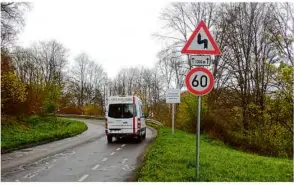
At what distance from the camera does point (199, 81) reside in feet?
28.3

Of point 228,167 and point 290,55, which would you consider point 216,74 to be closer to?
point 290,55

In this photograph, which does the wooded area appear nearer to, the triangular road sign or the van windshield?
the van windshield

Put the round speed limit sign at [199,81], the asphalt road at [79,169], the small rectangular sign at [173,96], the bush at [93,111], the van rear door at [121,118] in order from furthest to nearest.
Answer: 1. the bush at [93,111]
2. the small rectangular sign at [173,96]
3. the van rear door at [121,118]
4. the asphalt road at [79,169]
5. the round speed limit sign at [199,81]

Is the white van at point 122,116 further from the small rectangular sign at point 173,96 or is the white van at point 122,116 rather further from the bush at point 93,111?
the bush at point 93,111

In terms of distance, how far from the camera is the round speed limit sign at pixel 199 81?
28.2 ft

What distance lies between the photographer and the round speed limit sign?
8609 millimetres

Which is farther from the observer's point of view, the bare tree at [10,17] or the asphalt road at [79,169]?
the bare tree at [10,17]

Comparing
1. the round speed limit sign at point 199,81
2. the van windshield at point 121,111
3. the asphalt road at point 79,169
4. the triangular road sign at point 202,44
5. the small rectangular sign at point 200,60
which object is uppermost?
the triangular road sign at point 202,44

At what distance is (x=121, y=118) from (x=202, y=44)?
14.2 m

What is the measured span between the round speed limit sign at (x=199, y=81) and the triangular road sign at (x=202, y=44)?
1.38 feet

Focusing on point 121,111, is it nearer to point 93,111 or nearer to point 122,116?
point 122,116

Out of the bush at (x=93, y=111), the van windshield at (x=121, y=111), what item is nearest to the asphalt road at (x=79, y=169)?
the van windshield at (x=121, y=111)

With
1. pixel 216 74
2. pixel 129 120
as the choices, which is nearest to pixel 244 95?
pixel 216 74

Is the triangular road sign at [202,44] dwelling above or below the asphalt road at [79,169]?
above
